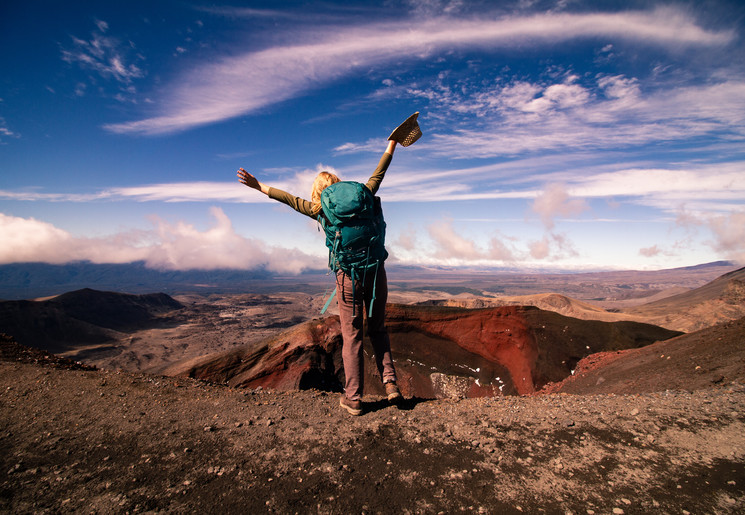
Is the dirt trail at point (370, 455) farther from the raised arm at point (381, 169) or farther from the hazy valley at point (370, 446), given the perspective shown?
the raised arm at point (381, 169)

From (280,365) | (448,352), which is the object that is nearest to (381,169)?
(280,365)

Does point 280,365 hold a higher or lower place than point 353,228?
lower

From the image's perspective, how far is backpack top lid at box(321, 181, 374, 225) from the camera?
3.13 m

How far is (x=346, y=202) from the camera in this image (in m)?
3.13

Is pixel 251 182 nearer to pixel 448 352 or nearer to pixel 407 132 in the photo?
pixel 407 132

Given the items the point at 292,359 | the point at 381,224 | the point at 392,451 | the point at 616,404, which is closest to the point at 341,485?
the point at 392,451

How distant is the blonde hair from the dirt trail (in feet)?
6.74

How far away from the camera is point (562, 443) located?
8.57 ft

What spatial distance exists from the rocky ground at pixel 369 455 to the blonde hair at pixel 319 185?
2.06 meters

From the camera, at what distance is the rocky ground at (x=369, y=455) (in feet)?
6.53

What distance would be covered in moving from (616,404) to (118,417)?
476cm

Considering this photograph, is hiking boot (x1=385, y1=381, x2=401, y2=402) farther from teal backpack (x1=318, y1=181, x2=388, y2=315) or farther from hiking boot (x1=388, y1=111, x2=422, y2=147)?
hiking boot (x1=388, y1=111, x2=422, y2=147)

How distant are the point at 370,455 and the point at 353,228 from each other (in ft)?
6.24

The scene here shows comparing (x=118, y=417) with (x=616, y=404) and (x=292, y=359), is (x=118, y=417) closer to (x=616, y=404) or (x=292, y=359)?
(x=616, y=404)
